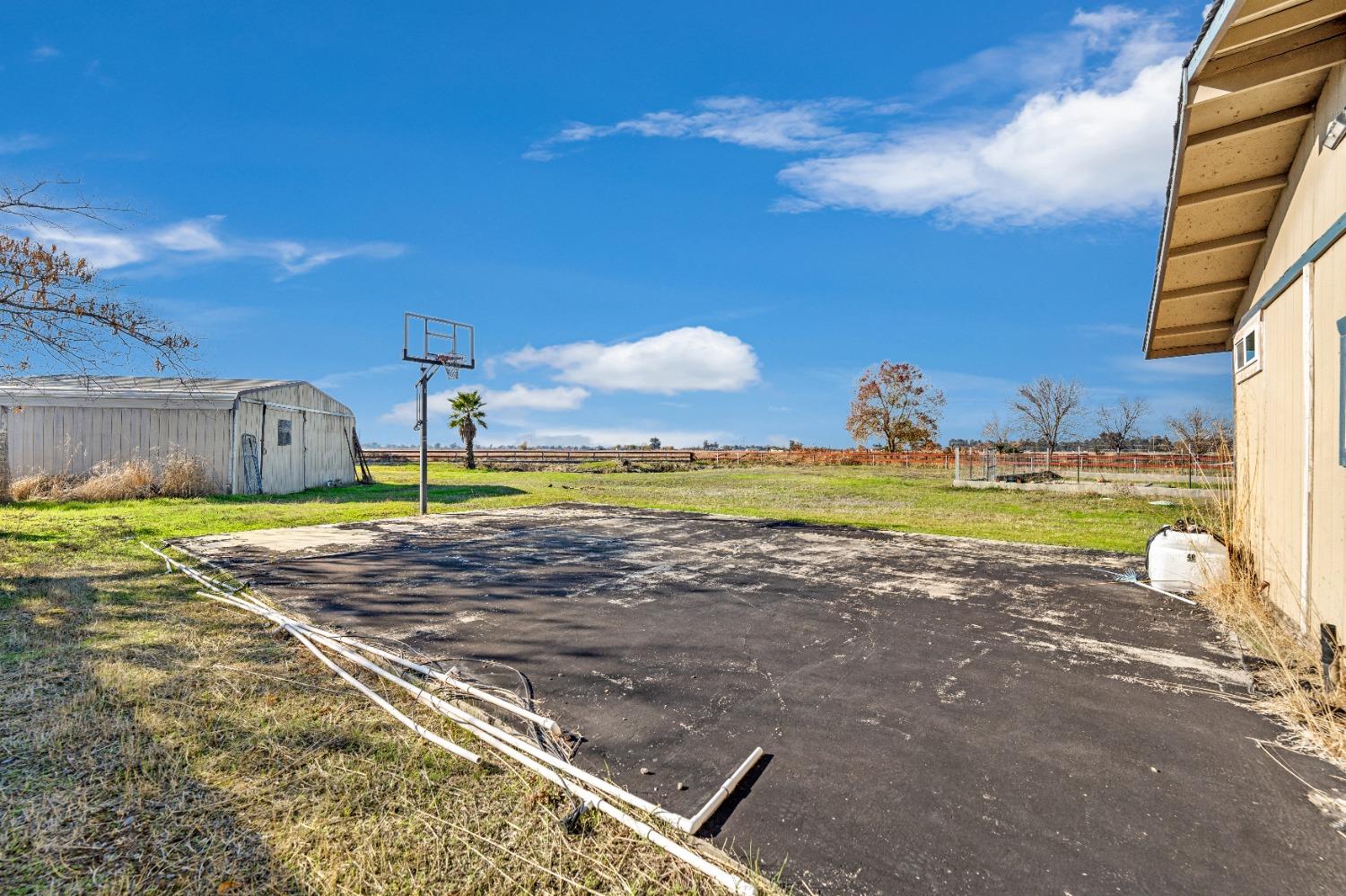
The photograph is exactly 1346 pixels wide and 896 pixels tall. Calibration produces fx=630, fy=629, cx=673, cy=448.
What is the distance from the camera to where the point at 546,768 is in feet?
8.61

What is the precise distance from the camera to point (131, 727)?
9.75 ft

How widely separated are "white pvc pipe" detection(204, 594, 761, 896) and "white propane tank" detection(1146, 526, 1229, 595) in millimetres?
5212

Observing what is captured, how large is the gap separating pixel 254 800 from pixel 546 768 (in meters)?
1.09

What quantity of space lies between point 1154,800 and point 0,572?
956 cm

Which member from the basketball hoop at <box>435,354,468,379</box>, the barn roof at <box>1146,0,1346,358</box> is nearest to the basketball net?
the basketball hoop at <box>435,354,468,379</box>

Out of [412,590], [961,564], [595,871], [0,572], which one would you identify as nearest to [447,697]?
[595,871]

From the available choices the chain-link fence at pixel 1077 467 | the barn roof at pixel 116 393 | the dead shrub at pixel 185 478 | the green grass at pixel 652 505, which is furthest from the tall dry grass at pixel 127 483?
the chain-link fence at pixel 1077 467

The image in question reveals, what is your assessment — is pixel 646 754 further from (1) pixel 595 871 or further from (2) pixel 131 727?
(2) pixel 131 727

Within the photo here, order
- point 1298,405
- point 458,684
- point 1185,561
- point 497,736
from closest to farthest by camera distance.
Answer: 1. point 497,736
2. point 458,684
3. point 1298,405
4. point 1185,561

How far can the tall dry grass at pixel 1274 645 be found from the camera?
300cm

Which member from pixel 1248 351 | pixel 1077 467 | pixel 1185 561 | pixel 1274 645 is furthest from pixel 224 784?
pixel 1077 467

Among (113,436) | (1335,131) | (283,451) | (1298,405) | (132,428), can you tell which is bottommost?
(283,451)

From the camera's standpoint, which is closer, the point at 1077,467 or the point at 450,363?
the point at 450,363

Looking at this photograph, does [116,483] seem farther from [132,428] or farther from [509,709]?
[509,709]
